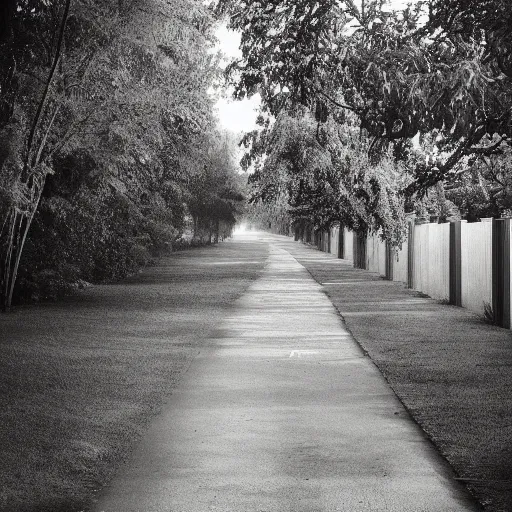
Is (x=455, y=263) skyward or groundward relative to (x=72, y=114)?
groundward

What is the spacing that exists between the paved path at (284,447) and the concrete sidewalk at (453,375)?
0.66 feet

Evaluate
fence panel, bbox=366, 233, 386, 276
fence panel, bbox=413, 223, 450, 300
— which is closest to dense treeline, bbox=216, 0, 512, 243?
fence panel, bbox=413, 223, 450, 300

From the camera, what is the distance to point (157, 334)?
14852 millimetres

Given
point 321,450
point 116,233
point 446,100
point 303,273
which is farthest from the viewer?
point 303,273

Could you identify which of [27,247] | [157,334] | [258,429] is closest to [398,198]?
[27,247]

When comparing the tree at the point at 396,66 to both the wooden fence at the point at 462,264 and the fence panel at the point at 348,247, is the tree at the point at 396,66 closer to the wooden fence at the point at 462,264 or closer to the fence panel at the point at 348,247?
the wooden fence at the point at 462,264

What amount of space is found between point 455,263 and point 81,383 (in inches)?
441

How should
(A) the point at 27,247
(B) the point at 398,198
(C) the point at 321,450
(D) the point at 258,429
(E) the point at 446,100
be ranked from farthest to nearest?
1. (B) the point at 398,198
2. (A) the point at 27,247
3. (E) the point at 446,100
4. (D) the point at 258,429
5. (C) the point at 321,450

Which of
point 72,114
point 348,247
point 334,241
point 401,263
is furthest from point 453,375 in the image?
point 334,241

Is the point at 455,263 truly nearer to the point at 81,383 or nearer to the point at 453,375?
the point at 453,375

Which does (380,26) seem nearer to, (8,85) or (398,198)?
(8,85)

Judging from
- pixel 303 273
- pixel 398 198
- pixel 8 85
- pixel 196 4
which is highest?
pixel 196 4

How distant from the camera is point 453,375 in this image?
1041 centimetres

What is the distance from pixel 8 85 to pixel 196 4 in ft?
18.8
